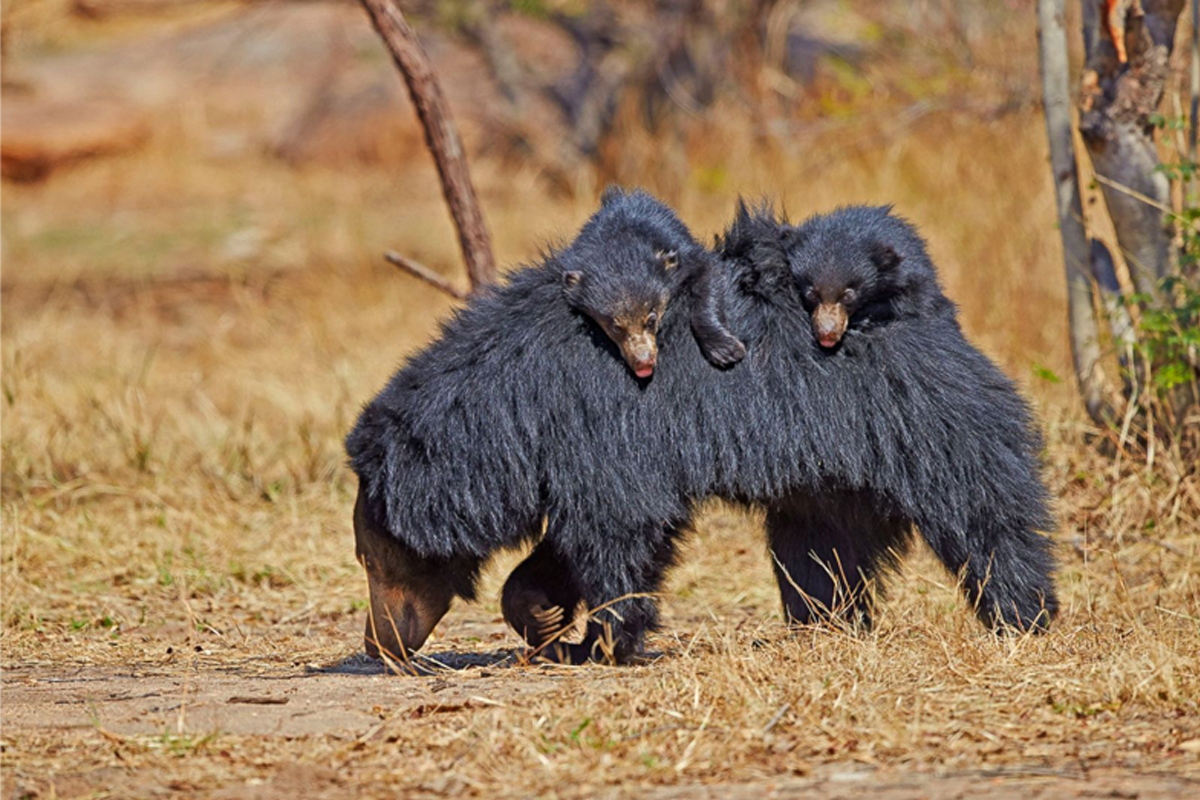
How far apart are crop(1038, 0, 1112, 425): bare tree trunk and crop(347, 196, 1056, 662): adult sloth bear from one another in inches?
85.5

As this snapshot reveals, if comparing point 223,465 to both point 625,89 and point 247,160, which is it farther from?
point 247,160

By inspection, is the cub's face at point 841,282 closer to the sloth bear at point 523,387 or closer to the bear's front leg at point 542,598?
the sloth bear at point 523,387

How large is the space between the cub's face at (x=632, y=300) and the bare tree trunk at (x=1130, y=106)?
2581 mm

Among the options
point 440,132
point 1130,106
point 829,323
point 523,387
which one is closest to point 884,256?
point 829,323

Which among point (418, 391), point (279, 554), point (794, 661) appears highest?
point (418, 391)

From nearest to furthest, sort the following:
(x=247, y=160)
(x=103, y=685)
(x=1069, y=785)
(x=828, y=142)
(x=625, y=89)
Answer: (x=1069, y=785) < (x=103, y=685) < (x=828, y=142) < (x=625, y=89) < (x=247, y=160)

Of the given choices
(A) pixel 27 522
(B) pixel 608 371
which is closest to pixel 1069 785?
(B) pixel 608 371

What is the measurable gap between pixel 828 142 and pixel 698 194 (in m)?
1.10

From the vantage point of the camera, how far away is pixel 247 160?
1720 cm

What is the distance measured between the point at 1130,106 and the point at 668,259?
2.73 metres

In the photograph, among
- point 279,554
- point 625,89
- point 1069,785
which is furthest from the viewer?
point 625,89

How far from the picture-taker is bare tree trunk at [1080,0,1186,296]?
622 centimetres

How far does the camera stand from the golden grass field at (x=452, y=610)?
137 inches

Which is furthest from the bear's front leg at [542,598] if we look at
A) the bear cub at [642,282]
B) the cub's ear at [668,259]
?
the cub's ear at [668,259]
